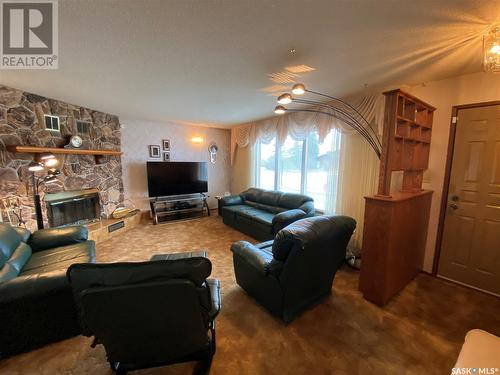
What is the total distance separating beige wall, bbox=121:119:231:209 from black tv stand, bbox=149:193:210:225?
344 mm

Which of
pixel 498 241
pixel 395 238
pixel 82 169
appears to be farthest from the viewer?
pixel 82 169

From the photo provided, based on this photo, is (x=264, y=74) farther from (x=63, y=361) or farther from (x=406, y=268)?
(x=63, y=361)

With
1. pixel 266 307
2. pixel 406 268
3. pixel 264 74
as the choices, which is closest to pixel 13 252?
pixel 266 307

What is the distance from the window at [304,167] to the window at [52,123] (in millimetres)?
3824

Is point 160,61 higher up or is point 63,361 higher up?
point 160,61

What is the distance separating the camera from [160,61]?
2.04 meters

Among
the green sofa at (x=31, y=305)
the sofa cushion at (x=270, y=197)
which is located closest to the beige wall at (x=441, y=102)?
the sofa cushion at (x=270, y=197)

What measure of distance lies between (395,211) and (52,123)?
15.9 feet

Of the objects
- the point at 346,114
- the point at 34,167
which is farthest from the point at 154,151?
the point at 346,114

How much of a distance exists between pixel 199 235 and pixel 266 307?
2.32 metres

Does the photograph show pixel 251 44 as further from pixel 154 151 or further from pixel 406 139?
pixel 154 151

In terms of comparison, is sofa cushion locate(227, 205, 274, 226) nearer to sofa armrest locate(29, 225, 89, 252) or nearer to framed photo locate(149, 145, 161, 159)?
framed photo locate(149, 145, 161, 159)

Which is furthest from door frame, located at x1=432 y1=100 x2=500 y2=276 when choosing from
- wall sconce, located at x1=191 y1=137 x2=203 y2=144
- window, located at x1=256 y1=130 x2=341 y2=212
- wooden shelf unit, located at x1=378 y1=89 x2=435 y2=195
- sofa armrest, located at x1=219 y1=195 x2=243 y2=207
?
wall sconce, located at x1=191 y1=137 x2=203 y2=144

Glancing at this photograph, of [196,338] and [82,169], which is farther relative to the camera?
[82,169]
